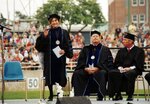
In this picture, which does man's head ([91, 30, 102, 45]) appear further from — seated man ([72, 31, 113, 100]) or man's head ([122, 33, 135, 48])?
man's head ([122, 33, 135, 48])

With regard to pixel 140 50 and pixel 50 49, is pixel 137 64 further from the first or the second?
pixel 50 49

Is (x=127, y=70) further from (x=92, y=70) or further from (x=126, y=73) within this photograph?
(x=92, y=70)

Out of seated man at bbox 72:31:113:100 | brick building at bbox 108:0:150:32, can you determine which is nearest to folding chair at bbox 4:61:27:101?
seated man at bbox 72:31:113:100

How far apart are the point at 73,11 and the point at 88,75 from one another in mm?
53818

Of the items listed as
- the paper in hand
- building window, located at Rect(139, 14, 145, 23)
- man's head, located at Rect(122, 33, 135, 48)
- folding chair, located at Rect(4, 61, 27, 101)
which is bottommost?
folding chair, located at Rect(4, 61, 27, 101)

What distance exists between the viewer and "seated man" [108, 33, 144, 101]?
10.7 m

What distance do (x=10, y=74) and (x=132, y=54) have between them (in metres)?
3.07

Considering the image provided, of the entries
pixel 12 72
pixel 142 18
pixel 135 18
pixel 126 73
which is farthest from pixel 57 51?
pixel 135 18

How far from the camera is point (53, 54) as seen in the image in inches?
434

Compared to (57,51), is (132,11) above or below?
above

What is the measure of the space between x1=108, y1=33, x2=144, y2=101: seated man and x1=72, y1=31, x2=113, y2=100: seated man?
0.21 metres

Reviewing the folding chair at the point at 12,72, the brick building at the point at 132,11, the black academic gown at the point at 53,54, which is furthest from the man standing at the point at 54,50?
the brick building at the point at 132,11

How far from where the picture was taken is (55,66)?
436 inches

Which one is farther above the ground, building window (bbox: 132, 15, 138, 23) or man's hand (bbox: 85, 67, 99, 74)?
building window (bbox: 132, 15, 138, 23)
